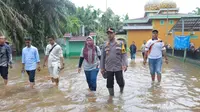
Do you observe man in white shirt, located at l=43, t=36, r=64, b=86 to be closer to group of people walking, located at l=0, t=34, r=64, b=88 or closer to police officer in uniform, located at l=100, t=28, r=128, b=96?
group of people walking, located at l=0, t=34, r=64, b=88

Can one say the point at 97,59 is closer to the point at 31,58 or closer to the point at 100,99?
the point at 100,99

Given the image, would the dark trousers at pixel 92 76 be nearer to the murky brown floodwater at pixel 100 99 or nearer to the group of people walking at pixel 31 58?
the murky brown floodwater at pixel 100 99

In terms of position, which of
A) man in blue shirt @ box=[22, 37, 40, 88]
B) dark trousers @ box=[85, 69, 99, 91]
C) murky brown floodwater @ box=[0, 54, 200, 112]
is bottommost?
murky brown floodwater @ box=[0, 54, 200, 112]

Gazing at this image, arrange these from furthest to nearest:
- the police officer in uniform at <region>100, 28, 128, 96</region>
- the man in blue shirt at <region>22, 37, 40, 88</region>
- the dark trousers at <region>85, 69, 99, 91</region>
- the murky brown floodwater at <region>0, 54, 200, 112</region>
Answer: the man in blue shirt at <region>22, 37, 40, 88</region> < the dark trousers at <region>85, 69, 99, 91</region> < the police officer in uniform at <region>100, 28, 128, 96</region> < the murky brown floodwater at <region>0, 54, 200, 112</region>

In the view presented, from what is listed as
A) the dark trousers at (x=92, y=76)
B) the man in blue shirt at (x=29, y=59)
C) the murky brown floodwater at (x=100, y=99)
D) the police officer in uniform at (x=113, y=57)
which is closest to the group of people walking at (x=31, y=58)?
the man in blue shirt at (x=29, y=59)

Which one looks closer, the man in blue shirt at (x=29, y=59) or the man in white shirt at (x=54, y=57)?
the man in blue shirt at (x=29, y=59)

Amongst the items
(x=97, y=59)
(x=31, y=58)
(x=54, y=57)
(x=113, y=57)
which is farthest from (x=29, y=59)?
(x=113, y=57)

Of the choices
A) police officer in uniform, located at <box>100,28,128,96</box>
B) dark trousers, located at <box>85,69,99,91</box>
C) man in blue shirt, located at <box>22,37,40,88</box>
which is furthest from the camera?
man in blue shirt, located at <box>22,37,40,88</box>

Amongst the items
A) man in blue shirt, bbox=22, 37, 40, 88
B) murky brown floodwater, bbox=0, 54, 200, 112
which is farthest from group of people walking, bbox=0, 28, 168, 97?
murky brown floodwater, bbox=0, 54, 200, 112

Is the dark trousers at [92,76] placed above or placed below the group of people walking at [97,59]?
below

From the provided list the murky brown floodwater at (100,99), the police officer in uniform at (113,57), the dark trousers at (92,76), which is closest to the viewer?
the murky brown floodwater at (100,99)

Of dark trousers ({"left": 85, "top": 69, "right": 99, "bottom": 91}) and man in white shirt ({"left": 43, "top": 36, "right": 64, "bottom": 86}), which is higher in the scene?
man in white shirt ({"left": 43, "top": 36, "right": 64, "bottom": 86})

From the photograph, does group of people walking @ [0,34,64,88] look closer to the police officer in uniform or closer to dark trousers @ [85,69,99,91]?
dark trousers @ [85,69,99,91]

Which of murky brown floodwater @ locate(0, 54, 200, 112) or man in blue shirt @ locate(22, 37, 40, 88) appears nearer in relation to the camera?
murky brown floodwater @ locate(0, 54, 200, 112)
